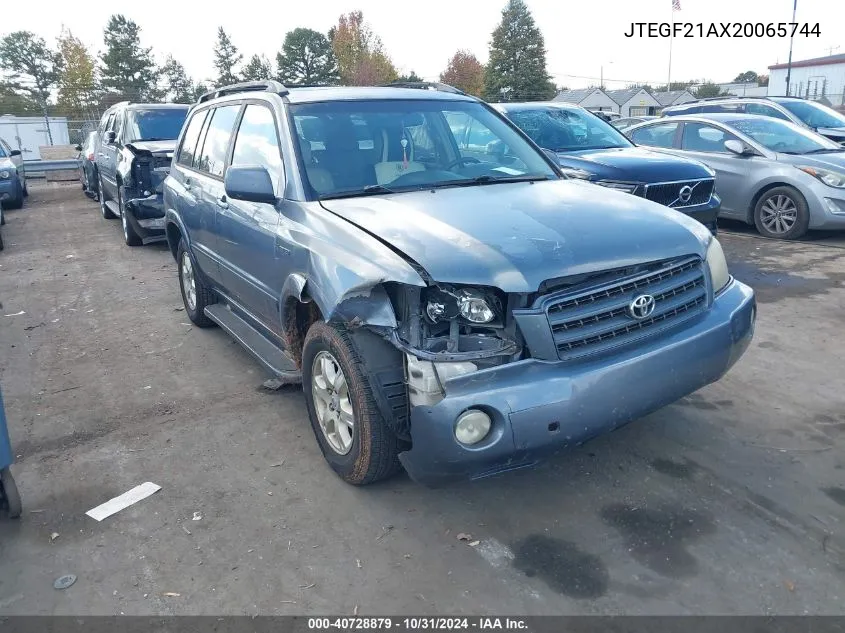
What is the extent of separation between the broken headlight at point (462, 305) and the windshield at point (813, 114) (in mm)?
12842

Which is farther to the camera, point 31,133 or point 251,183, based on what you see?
point 31,133

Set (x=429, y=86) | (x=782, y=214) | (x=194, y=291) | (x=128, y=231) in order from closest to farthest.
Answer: (x=429, y=86) → (x=194, y=291) → (x=782, y=214) → (x=128, y=231)

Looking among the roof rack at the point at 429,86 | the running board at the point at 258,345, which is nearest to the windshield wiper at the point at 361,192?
the running board at the point at 258,345

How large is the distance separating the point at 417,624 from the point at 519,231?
176 centimetres

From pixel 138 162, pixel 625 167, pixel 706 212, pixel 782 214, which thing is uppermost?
pixel 138 162

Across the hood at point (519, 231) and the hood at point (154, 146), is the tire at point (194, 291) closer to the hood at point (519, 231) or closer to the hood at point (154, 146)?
the hood at point (519, 231)

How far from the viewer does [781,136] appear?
9.41 m

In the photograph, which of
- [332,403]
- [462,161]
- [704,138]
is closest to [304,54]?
[704,138]

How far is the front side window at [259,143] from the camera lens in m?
4.04

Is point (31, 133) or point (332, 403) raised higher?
point (31, 133)

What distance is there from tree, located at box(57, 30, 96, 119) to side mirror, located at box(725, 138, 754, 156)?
1945 inches

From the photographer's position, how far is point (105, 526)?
3.31 m

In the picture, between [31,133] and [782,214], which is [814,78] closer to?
[31,133]

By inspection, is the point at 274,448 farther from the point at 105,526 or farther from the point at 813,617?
the point at 813,617
